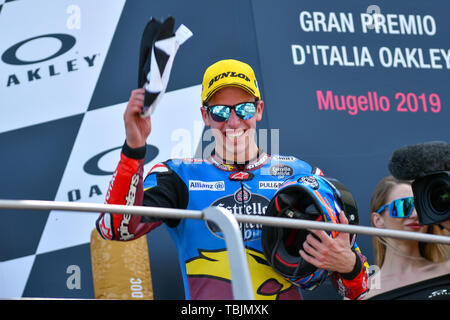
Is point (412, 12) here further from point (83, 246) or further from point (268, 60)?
point (83, 246)

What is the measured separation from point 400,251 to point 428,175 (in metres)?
0.85

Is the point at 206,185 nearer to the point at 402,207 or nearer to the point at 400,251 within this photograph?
the point at 402,207

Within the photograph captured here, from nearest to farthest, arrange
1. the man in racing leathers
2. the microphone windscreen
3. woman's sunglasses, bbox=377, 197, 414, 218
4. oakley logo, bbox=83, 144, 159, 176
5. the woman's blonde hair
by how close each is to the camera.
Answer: the man in racing leathers, the microphone windscreen, woman's sunglasses, bbox=377, 197, 414, 218, the woman's blonde hair, oakley logo, bbox=83, 144, 159, 176

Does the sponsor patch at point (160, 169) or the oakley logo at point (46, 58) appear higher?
the oakley logo at point (46, 58)

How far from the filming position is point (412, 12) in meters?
3.88

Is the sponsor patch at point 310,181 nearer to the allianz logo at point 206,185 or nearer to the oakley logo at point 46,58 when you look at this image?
the allianz logo at point 206,185

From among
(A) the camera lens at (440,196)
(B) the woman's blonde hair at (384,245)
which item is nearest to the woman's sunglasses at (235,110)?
(A) the camera lens at (440,196)

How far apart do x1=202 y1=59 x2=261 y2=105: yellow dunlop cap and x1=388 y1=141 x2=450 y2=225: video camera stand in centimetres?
56

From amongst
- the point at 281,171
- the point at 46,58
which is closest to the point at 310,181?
the point at 281,171

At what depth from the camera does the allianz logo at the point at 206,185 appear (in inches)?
100.0

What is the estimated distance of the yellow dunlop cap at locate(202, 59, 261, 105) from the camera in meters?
2.60

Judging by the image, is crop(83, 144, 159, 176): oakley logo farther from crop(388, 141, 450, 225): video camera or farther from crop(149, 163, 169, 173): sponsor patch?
crop(388, 141, 450, 225): video camera

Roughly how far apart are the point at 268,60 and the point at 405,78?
0.72 meters

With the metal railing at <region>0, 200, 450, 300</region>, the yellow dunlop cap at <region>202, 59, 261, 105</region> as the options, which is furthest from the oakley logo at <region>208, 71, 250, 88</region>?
the metal railing at <region>0, 200, 450, 300</region>
